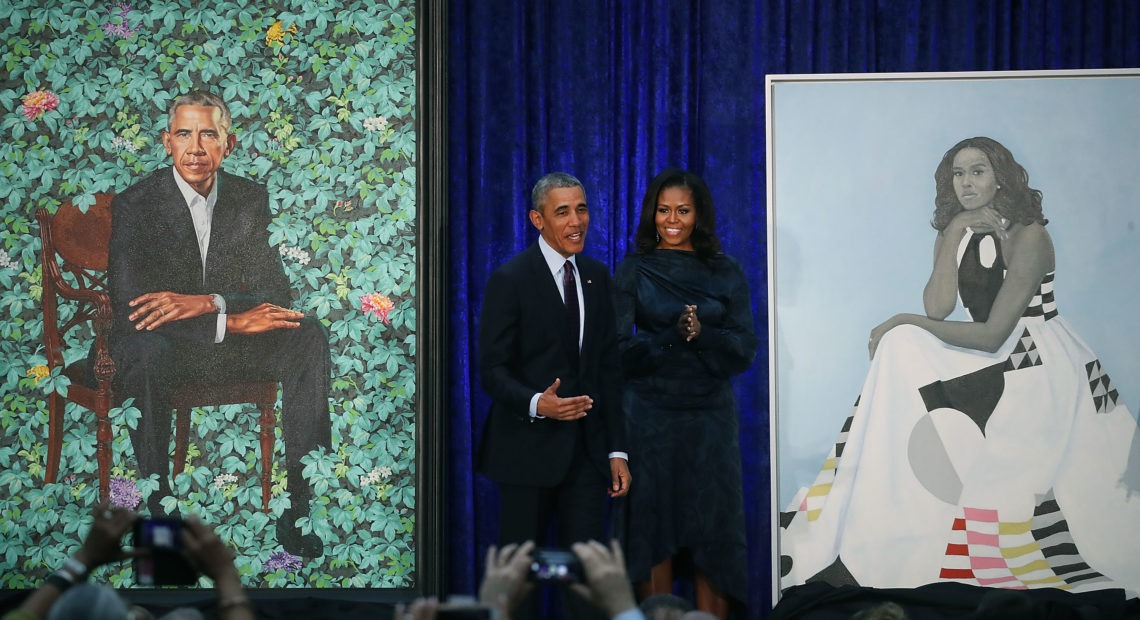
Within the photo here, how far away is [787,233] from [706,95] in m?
0.81

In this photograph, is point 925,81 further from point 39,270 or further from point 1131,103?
point 39,270

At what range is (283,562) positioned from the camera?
4.32 meters

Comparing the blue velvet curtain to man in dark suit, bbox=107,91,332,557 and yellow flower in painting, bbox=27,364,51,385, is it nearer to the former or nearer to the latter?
man in dark suit, bbox=107,91,332,557

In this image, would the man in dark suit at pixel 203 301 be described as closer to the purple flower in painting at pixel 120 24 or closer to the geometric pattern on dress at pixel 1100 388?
the purple flower in painting at pixel 120 24

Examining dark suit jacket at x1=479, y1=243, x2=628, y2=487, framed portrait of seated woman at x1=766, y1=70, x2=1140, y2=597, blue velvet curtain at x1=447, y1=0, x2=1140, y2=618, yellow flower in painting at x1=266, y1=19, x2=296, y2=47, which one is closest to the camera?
Answer: dark suit jacket at x1=479, y1=243, x2=628, y2=487

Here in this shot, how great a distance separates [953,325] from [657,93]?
1568mm

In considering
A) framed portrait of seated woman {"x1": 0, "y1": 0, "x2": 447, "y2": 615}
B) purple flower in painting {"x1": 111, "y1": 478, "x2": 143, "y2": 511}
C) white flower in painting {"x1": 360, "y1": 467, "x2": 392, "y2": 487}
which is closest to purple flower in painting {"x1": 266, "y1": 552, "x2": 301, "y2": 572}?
framed portrait of seated woman {"x1": 0, "y1": 0, "x2": 447, "y2": 615}

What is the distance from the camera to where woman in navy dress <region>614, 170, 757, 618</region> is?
3.93 m

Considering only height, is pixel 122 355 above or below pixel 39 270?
below

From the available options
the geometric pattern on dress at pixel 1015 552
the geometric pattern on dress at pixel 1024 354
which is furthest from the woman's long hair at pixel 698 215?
the geometric pattern on dress at pixel 1015 552

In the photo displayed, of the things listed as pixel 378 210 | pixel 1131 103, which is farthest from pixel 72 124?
pixel 1131 103

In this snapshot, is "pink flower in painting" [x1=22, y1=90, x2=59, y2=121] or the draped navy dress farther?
"pink flower in painting" [x1=22, y1=90, x2=59, y2=121]

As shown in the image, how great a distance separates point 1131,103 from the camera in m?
4.31

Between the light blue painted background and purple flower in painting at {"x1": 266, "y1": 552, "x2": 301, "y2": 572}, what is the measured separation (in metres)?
1.91
